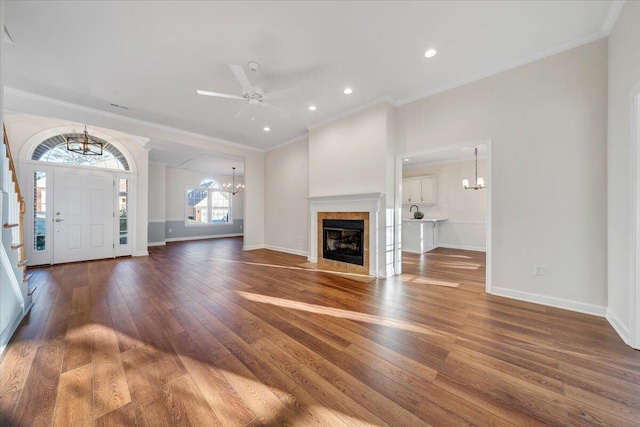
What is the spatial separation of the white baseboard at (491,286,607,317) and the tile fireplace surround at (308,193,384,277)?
1734 millimetres

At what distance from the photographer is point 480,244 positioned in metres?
6.69

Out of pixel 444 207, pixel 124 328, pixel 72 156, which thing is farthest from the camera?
pixel 444 207

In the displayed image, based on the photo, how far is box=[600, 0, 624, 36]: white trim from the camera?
7.25ft

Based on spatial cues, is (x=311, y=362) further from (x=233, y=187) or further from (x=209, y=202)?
(x=209, y=202)

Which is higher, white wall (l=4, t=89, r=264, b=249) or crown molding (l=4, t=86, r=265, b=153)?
crown molding (l=4, t=86, r=265, b=153)

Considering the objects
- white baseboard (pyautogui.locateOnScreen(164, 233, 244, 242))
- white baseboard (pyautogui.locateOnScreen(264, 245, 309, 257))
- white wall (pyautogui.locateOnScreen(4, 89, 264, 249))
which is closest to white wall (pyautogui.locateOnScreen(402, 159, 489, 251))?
white baseboard (pyautogui.locateOnScreen(264, 245, 309, 257))

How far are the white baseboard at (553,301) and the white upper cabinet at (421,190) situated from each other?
4580 mm

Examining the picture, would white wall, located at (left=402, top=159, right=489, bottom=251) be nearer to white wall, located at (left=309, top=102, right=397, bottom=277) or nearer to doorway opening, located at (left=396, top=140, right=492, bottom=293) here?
doorway opening, located at (left=396, top=140, right=492, bottom=293)

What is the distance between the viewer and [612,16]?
2336 millimetres

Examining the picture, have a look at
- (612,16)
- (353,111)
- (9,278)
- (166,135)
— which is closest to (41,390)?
(9,278)

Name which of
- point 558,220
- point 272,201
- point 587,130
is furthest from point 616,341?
point 272,201

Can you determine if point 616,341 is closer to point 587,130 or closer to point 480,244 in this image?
point 587,130

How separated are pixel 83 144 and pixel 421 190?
8768 millimetres

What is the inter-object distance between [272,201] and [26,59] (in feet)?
16.1
